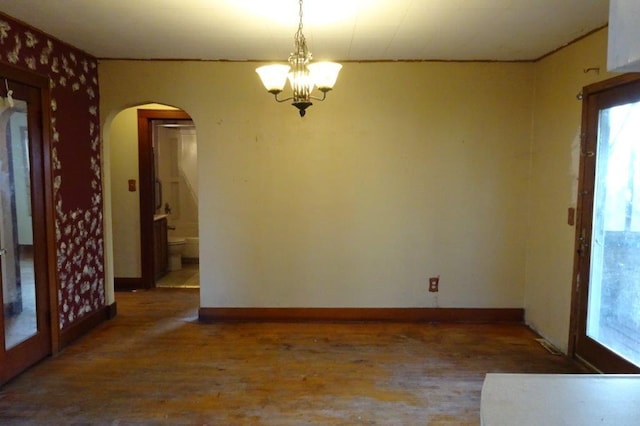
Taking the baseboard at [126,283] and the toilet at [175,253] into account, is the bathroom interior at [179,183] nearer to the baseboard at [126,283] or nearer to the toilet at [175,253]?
the toilet at [175,253]

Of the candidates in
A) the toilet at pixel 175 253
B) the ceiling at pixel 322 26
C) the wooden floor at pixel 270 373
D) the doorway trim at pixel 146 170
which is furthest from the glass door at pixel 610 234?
the toilet at pixel 175 253

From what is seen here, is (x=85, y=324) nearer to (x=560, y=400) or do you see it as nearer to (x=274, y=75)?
(x=274, y=75)

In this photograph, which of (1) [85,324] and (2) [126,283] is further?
(2) [126,283]

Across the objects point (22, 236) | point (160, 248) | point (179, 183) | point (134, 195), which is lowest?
point (160, 248)

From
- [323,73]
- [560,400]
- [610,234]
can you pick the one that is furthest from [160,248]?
[560,400]

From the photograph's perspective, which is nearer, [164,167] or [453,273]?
[453,273]

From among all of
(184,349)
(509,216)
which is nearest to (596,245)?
(509,216)

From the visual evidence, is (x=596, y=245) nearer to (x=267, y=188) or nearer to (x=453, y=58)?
(x=453, y=58)

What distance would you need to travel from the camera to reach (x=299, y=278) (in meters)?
4.18

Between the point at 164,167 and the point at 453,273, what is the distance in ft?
16.4

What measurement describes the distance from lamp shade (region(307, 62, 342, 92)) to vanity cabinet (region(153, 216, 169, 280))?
363 centimetres

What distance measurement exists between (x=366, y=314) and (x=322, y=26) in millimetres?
2582

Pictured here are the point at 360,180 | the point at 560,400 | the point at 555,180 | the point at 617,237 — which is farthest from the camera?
the point at 360,180

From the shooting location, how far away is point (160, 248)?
5930 mm
